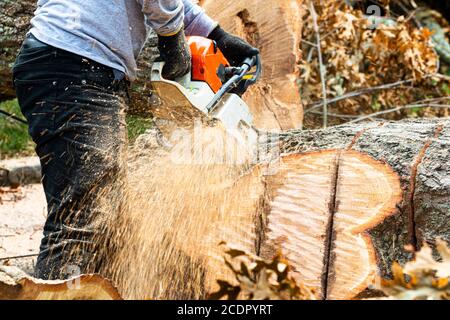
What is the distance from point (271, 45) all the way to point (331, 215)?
167 centimetres

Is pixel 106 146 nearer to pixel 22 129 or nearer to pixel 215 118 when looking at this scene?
pixel 215 118

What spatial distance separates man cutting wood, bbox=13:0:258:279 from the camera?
227 centimetres

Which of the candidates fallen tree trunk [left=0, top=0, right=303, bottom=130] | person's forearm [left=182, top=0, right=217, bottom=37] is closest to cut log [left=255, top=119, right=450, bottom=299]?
person's forearm [left=182, top=0, right=217, bottom=37]

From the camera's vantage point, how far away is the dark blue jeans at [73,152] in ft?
7.42

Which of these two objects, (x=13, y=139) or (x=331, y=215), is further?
(x=13, y=139)

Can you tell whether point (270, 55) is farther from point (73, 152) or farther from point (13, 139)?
point (13, 139)

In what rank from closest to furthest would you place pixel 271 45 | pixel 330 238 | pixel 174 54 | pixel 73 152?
pixel 330 238, pixel 73 152, pixel 174 54, pixel 271 45

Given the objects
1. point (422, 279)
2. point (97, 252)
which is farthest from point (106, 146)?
point (422, 279)

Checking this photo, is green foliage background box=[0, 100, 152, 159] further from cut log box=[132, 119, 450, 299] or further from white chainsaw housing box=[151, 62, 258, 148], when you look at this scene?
cut log box=[132, 119, 450, 299]

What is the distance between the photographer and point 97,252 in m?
2.32

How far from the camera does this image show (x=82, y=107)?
231 cm

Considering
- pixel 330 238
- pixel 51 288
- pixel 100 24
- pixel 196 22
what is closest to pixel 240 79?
pixel 196 22

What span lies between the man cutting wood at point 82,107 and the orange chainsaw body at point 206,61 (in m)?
0.09

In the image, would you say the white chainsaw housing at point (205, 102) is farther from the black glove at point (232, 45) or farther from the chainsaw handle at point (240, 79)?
the black glove at point (232, 45)
